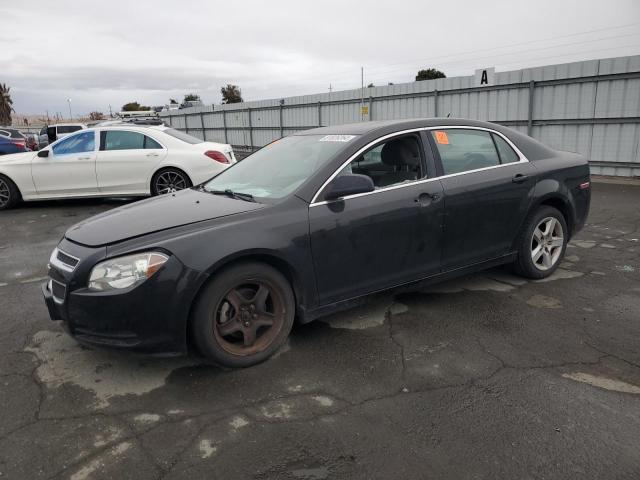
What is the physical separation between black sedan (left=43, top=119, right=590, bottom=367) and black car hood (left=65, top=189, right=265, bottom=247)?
0.05ft

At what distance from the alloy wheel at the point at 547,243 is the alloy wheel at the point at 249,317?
8.71 ft

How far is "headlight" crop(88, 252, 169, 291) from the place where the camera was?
2875 millimetres

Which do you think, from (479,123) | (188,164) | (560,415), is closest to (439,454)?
(560,415)

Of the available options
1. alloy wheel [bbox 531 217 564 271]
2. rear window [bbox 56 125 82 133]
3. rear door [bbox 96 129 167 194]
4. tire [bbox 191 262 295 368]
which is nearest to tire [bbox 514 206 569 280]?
alloy wheel [bbox 531 217 564 271]

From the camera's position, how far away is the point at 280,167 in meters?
3.99

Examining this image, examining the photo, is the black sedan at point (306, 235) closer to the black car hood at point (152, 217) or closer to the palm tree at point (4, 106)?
the black car hood at point (152, 217)

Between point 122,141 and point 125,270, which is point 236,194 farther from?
point 122,141

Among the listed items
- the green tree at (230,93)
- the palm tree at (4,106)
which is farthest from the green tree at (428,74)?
the palm tree at (4,106)

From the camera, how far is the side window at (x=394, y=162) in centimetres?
387

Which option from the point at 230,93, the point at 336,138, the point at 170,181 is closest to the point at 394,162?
the point at 336,138

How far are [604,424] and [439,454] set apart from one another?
36.4 inches

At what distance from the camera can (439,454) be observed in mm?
2375

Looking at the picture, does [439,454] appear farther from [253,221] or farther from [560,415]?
[253,221]

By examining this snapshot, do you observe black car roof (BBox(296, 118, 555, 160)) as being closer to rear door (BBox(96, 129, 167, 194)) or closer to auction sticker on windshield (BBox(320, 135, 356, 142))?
auction sticker on windshield (BBox(320, 135, 356, 142))
